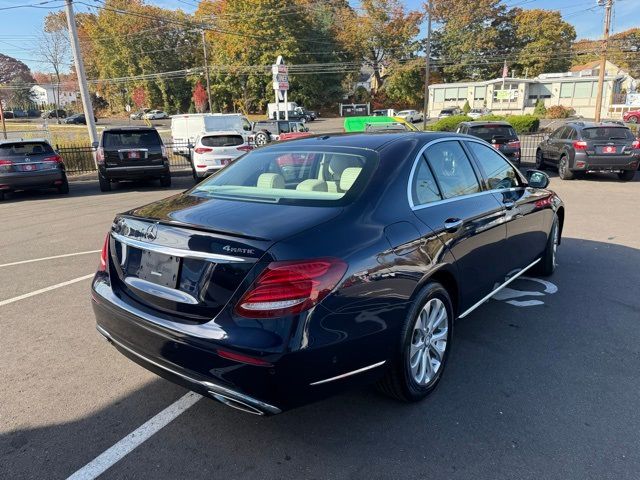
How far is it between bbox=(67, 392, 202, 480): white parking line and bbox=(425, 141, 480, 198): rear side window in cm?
223

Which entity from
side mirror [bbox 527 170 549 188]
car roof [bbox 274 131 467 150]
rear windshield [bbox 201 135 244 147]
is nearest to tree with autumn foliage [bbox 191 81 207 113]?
rear windshield [bbox 201 135 244 147]

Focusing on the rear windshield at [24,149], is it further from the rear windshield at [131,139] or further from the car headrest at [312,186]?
the car headrest at [312,186]

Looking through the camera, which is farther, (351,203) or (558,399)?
(558,399)

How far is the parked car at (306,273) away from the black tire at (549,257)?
1.80 meters

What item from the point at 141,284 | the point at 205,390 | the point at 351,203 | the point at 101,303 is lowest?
the point at 205,390

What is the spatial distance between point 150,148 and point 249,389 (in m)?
11.7

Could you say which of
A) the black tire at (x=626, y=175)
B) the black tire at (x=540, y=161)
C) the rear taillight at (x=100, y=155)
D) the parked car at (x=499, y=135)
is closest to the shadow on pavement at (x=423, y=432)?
the rear taillight at (x=100, y=155)

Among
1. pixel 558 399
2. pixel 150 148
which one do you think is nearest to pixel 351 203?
pixel 558 399

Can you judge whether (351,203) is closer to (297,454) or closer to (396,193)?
(396,193)

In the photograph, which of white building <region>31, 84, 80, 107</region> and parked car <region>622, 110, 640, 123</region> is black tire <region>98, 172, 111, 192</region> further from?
white building <region>31, 84, 80, 107</region>

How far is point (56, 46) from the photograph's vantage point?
61.1m

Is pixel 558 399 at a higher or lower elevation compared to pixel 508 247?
lower

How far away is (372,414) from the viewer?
285cm

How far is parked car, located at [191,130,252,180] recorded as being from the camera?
1366 centimetres
